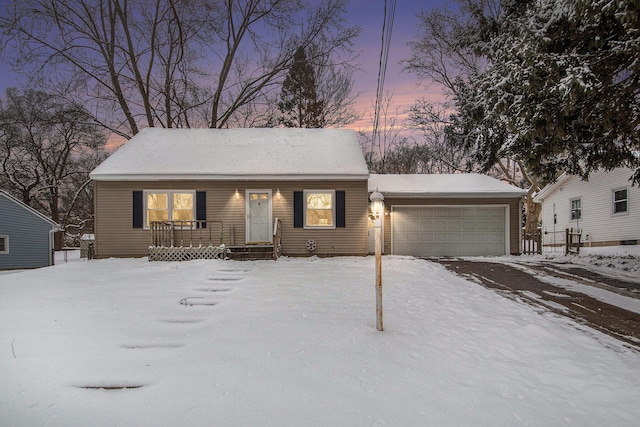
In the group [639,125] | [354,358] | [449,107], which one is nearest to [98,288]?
[354,358]

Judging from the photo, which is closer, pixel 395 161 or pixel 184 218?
pixel 184 218

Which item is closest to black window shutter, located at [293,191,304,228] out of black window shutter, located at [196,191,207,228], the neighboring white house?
black window shutter, located at [196,191,207,228]

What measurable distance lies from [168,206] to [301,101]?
1501 centimetres

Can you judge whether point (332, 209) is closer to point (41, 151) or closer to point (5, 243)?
point (5, 243)

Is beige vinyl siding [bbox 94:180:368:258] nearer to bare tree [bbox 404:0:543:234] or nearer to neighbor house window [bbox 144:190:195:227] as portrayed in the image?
neighbor house window [bbox 144:190:195:227]

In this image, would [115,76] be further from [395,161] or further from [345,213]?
[395,161]

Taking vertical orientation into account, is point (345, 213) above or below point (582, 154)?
below

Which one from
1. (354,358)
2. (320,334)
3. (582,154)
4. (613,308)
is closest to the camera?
(354,358)

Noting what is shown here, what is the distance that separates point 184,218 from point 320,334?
8989 millimetres

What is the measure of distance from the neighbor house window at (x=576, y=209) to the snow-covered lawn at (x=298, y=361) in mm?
14087

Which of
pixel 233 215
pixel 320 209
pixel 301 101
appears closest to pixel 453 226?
pixel 320 209

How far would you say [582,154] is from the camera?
9.20 meters

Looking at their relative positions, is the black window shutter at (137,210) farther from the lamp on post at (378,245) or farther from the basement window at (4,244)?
the lamp on post at (378,245)

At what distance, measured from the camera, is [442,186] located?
14.2 meters
